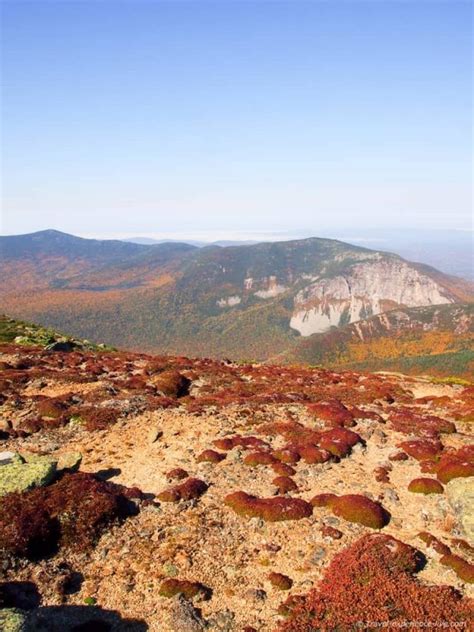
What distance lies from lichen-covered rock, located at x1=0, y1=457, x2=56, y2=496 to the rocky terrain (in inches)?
2.9

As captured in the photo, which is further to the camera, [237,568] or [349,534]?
[349,534]

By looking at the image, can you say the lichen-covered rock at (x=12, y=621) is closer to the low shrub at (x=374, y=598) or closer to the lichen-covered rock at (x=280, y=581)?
the low shrub at (x=374, y=598)

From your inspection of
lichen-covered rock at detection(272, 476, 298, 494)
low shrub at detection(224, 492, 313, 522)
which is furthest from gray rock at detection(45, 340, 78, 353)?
low shrub at detection(224, 492, 313, 522)

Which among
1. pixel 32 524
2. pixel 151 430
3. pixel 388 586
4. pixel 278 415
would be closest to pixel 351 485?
pixel 388 586

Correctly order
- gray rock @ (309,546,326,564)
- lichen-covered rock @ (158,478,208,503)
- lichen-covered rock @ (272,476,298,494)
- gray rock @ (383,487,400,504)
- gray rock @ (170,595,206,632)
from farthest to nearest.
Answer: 1. lichen-covered rock @ (272,476,298,494)
2. gray rock @ (383,487,400,504)
3. lichen-covered rock @ (158,478,208,503)
4. gray rock @ (309,546,326,564)
5. gray rock @ (170,595,206,632)

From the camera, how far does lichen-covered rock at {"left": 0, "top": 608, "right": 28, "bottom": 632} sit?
12323 millimetres

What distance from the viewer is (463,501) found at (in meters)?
20.9

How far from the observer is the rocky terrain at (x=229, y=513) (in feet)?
50.1

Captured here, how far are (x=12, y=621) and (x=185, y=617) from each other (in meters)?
5.21

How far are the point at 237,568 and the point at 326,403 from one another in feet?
69.8

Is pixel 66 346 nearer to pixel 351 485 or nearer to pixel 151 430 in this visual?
pixel 151 430

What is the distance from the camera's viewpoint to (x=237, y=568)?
17266 mm

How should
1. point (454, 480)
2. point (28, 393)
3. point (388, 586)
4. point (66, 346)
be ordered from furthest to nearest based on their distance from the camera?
point (66, 346)
point (28, 393)
point (454, 480)
point (388, 586)

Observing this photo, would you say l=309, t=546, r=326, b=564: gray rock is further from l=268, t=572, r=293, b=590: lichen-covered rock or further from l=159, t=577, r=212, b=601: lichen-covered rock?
l=159, t=577, r=212, b=601: lichen-covered rock
